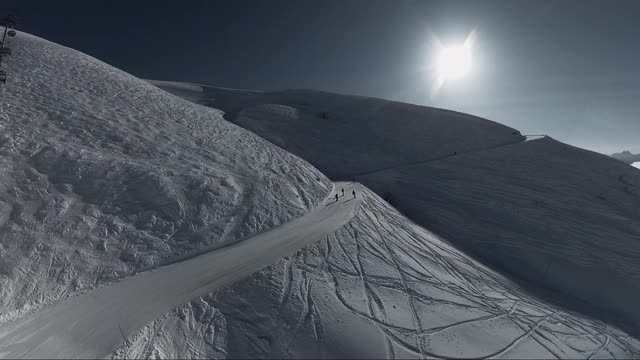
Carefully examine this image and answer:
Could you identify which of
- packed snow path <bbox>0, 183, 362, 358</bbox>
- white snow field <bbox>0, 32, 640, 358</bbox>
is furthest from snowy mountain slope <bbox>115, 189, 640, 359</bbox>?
packed snow path <bbox>0, 183, 362, 358</bbox>

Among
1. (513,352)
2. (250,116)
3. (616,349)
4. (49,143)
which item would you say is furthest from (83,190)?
(250,116)

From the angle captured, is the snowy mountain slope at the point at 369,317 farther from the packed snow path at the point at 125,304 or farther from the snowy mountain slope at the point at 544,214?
the snowy mountain slope at the point at 544,214

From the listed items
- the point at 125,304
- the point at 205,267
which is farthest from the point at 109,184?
the point at 125,304

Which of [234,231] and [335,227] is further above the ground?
[335,227]

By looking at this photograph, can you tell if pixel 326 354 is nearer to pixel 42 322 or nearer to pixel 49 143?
pixel 42 322

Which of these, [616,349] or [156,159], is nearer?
[616,349]

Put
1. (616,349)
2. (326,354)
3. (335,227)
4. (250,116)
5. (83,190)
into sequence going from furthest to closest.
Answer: (250,116) → (335,227) → (83,190) → (616,349) → (326,354)

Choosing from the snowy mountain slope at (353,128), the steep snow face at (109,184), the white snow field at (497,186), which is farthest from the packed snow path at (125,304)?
the snowy mountain slope at (353,128)

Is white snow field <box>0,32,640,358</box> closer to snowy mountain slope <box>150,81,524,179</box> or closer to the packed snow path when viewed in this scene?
the packed snow path
